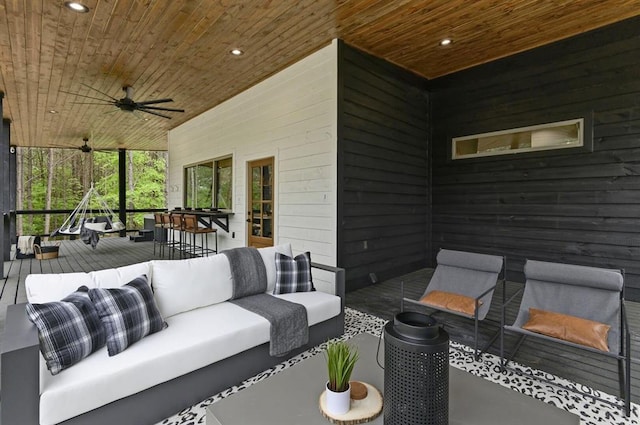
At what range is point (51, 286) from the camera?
2.01 metres

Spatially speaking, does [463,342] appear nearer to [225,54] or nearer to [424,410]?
[424,410]

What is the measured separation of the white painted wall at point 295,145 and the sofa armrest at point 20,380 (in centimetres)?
347

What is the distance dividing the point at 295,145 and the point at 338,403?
433 centimetres

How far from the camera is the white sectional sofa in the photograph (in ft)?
4.95

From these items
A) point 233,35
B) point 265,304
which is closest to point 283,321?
point 265,304

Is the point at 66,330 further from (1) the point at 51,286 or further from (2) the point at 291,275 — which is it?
(2) the point at 291,275

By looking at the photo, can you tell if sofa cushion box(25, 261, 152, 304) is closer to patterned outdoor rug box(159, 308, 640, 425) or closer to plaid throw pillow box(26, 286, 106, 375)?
plaid throw pillow box(26, 286, 106, 375)

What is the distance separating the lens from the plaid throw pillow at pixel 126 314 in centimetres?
191

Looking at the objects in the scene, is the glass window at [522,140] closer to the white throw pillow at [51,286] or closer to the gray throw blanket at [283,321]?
the gray throw blanket at [283,321]

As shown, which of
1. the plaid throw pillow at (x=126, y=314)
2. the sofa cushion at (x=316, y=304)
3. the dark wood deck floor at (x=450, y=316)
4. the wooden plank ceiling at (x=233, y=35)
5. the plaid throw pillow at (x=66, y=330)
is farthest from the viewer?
the wooden plank ceiling at (x=233, y=35)

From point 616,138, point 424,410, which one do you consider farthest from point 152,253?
point 616,138

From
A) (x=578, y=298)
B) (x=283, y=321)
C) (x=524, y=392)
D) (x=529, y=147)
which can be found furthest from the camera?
(x=529, y=147)

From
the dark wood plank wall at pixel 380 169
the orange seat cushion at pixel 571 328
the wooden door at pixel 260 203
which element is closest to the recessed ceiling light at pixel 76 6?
the dark wood plank wall at pixel 380 169

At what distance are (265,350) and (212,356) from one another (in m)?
0.45
